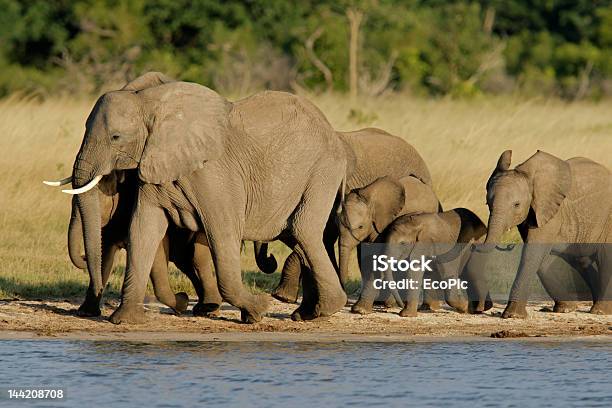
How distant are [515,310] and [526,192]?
787 mm

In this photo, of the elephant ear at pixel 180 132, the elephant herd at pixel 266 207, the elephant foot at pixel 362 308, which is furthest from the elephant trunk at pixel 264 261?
the elephant ear at pixel 180 132

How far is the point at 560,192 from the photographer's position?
A: 33.5 ft

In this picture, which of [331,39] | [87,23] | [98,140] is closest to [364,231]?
[98,140]

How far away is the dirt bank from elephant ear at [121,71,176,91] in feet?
4.76

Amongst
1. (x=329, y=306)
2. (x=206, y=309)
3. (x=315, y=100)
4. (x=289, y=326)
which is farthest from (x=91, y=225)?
(x=315, y=100)

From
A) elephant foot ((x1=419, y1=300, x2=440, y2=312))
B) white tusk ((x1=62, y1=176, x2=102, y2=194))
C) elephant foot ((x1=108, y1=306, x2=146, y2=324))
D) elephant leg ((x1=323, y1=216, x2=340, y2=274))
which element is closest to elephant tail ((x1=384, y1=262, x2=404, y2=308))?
elephant foot ((x1=419, y1=300, x2=440, y2=312))

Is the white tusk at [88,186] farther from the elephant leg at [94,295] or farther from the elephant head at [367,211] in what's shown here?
the elephant head at [367,211]

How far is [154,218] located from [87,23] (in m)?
21.5

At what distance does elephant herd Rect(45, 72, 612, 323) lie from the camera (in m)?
9.27

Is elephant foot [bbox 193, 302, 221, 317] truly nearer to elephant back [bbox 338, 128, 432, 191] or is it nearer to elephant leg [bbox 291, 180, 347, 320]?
elephant leg [bbox 291, 180, 347, 320]

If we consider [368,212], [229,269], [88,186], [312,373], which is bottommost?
[312,373]

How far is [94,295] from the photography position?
9859mm

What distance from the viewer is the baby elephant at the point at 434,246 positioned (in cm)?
1021

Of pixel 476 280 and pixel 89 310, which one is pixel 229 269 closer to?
pixel 89 310
